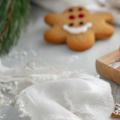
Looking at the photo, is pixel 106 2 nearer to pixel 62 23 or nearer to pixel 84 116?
pixel 62 23

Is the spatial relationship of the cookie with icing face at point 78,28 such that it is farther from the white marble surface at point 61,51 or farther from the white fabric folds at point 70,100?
the white fabric folds at point 70,100

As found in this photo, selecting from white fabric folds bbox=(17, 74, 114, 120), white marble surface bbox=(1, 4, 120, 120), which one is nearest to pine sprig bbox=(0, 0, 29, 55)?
white marble surface bbox=(1, 4, 120, 120)

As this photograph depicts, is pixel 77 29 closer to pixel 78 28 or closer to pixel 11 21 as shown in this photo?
pixel 78 28

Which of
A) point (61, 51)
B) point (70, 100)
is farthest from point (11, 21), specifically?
point (70, 100)

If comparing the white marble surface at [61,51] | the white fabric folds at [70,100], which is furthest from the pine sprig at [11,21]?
the white fabric folds at [70,100]

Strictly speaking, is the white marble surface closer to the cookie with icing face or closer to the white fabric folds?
the cookie with icing face

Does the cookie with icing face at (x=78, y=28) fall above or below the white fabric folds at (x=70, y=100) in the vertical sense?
below
